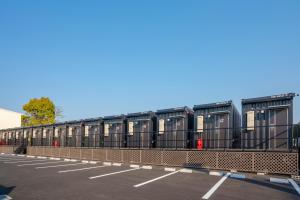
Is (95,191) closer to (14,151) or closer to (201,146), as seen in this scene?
(201,146)

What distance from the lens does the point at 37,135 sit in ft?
81.3

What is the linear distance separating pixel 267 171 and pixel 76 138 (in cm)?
1430

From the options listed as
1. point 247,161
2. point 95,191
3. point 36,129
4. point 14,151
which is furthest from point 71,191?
point 14,151

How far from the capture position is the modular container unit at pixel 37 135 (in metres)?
24.3

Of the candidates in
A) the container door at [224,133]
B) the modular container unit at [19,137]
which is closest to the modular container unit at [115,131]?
the container door at [224,133]

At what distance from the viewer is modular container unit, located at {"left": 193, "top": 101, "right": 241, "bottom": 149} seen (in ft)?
40.2

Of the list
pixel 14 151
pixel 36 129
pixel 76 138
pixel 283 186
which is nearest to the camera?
pixel 283 186

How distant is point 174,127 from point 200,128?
157cm

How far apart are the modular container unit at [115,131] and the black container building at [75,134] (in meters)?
2.71

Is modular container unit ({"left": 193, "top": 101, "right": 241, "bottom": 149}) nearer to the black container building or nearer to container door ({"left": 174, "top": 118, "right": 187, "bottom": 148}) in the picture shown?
container door ({"left": 174, "top": 118, "right": 187, "bottom": 148})

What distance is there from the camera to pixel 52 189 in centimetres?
725

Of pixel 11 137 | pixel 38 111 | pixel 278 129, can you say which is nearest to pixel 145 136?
pixel 278 129

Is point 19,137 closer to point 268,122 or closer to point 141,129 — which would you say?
point 141,129

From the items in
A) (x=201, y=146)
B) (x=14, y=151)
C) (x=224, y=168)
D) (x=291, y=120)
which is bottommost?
(x=14, y=151)
